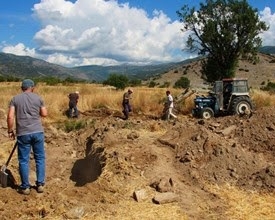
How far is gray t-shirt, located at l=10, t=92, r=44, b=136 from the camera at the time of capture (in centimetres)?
737

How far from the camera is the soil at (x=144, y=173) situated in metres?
7.05

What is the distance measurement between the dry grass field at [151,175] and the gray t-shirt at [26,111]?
3.45 feet

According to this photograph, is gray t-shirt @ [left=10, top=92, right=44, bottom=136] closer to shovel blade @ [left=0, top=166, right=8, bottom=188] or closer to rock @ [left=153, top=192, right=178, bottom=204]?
shovel blade @ [left=0, top=166, right=8, bottom=188]

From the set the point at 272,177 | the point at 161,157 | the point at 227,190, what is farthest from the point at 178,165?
the point at 272,177

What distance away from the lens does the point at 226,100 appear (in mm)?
19953

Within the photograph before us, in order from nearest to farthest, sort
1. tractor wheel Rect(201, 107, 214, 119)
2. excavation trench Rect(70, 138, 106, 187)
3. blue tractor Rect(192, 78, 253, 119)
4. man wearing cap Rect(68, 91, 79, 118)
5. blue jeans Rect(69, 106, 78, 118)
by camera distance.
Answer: excavation trench Rect(70, 138, 106, 187), blue tractor Rect(192, 78, 253, 119), tractor wheel Rect(201, 107, 214, 119), man wearing cap Rect(68, 91, 79, 118), blue jeans Rect(69, 106, 78, 118)

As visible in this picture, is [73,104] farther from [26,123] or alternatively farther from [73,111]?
[26,123]

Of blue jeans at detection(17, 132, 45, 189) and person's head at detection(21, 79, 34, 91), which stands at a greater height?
person's head at detection(21, 79, 34, 91)

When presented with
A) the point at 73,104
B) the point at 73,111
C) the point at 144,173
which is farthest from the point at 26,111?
the point at 73,111

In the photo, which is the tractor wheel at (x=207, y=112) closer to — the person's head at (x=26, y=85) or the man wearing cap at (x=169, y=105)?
the man wearing cap at (x=169, y=105)

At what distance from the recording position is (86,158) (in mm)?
10305

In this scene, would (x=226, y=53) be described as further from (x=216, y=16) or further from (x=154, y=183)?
(x=154, y=183)

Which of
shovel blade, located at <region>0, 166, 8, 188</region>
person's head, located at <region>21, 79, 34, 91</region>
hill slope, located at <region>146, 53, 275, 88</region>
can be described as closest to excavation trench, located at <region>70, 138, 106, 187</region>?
shovel blade, located at <region>0, 166, 8, 188</region>

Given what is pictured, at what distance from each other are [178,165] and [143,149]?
0.73 m
